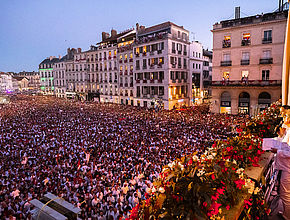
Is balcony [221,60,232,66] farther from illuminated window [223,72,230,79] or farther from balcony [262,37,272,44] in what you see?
balcony [262,37,272,44]

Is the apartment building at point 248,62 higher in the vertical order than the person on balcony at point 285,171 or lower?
higher

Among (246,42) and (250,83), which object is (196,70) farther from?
(250,83)

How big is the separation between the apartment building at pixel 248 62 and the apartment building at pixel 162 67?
9238mm

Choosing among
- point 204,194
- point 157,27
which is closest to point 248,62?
point 157,27

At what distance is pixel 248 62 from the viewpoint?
105ft

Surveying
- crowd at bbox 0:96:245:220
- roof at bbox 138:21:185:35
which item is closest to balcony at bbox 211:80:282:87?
crowd at bbox 0:96:245:220

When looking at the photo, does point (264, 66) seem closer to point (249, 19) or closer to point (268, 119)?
point (249, 19)

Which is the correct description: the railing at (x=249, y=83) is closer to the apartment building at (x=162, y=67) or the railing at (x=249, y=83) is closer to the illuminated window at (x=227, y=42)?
the illuminated window at (x=227, y=42)

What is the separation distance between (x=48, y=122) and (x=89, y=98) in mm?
39097

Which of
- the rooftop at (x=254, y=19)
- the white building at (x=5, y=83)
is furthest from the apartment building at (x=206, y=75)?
the white building at (x=5, y=83)

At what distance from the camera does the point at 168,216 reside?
2.43 meters

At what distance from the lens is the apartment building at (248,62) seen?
29.4m

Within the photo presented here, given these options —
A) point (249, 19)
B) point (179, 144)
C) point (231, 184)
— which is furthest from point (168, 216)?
point (249, 19)

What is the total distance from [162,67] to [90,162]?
30.8m
